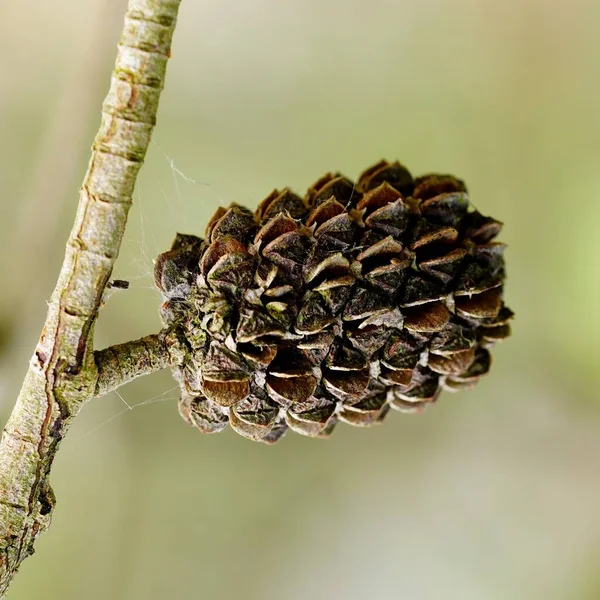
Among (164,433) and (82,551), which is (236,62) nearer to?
(164,433)

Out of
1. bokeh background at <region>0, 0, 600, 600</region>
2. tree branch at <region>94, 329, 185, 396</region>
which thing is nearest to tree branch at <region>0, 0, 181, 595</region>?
tree branch at <region>94, 329, 185, 396</region>

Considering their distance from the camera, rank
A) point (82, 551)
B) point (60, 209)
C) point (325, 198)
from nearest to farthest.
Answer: point (325, 198) → point (60, 209) → point (82, 551)

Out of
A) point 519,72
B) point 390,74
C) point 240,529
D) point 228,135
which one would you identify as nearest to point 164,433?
point 240,529

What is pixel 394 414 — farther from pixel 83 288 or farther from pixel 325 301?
pixel 83 288

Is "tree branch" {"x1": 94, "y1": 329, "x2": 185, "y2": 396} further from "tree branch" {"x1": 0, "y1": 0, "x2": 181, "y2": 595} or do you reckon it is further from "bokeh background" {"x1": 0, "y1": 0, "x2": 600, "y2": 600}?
"bokeh background" {"x1": 0, "y1": 0, "x2": 600, "y2": 600}

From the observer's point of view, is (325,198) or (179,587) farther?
(179,587)

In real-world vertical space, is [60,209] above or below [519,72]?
below
